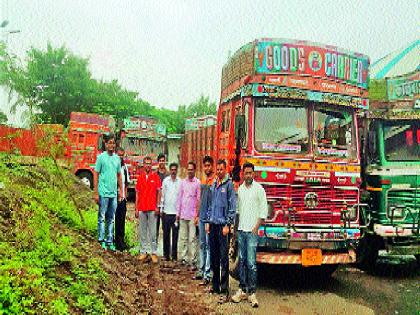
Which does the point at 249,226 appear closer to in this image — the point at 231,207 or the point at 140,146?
the point at 231,207

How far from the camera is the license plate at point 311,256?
6.07m

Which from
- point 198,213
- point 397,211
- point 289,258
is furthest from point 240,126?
point 397,211

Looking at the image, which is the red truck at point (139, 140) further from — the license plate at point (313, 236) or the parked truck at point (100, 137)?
the license plate at point (313, 236)

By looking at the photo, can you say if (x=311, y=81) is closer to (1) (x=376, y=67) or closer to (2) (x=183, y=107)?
(1) (x=376, y=67)

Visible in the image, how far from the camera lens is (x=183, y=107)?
36.3 m

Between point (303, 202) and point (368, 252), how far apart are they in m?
2.57

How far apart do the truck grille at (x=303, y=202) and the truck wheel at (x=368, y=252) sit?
70.7 inches

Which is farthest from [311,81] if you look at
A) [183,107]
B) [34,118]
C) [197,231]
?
[183,107]

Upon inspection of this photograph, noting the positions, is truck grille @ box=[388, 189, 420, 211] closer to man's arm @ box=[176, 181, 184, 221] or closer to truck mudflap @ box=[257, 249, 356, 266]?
truck mudflap @ box=[257, 249, 356, 266]

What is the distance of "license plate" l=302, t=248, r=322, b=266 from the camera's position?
607 centimetres

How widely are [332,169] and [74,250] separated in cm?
375

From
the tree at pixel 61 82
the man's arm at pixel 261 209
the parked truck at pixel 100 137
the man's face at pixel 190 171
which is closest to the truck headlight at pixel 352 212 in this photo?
the man's arm at pixel 261 209

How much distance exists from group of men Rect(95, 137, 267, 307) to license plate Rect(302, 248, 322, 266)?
84 centimetres

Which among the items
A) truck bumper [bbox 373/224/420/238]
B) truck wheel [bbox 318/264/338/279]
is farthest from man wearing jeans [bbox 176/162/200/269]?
truck bumper [bbox 373/224/420/238]
